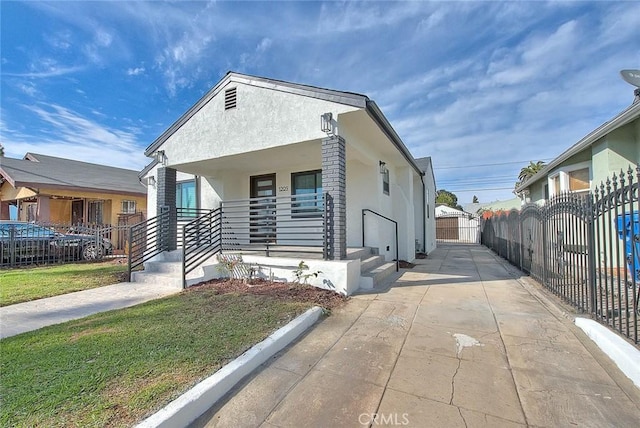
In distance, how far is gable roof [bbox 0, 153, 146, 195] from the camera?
13.5 metres

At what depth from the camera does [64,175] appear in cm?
1555

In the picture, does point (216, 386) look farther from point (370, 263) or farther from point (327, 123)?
point (370, 263)

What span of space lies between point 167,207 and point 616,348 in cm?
943

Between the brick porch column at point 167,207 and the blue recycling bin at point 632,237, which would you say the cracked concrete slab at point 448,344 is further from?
the brick porch column at point 167,207

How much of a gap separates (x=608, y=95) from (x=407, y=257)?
854 cm

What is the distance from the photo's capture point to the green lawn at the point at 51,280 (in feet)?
19.6

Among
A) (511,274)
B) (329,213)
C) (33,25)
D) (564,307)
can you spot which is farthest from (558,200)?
(33,25)

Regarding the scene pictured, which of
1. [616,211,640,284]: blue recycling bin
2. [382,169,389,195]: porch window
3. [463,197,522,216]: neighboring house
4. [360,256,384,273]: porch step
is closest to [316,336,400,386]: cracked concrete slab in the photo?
[616,211,640,284]: blue recycling bin

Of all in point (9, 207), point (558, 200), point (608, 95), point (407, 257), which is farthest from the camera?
point (9, 207)

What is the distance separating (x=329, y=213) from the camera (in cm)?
581

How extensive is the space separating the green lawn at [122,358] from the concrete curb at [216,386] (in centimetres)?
10

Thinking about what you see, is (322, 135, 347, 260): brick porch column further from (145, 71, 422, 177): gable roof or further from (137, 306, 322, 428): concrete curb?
(137, 306, 322, 428): concrete curb

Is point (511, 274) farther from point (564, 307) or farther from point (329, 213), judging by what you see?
point (329, 213)

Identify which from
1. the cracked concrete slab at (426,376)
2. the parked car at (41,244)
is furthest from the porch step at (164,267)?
the cracked concrete slab at (426,376)
